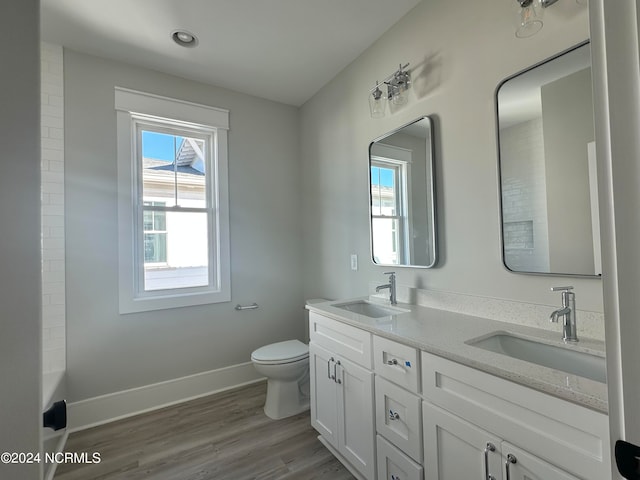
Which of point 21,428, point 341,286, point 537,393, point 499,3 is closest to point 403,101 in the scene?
point 499,3

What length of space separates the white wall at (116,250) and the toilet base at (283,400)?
2.17 feet

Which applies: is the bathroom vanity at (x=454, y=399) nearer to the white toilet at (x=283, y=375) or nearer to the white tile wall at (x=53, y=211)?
the white toilet at (x=283, y=375)

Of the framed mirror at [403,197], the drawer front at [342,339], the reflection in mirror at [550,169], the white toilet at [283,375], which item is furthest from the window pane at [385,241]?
the white toilet at [283,375]

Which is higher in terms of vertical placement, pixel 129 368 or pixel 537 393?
pixel 537 393

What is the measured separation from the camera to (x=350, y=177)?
2.48m

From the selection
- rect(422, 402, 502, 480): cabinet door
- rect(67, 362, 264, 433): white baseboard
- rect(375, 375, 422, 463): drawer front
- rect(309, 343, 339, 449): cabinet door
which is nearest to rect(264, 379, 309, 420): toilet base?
rect(309, 343, 339, 449): cabinet door

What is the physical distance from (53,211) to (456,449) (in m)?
2.79

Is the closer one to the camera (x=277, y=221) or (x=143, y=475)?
(x=143, y=475)

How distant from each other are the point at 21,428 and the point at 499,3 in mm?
2271

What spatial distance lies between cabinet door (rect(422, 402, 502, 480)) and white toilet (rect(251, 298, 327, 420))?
1.22 metres

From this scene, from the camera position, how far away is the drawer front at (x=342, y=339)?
4.98ft

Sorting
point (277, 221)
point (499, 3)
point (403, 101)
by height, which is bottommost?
point (277, 221)

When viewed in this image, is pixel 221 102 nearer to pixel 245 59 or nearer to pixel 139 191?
pixel 245 59

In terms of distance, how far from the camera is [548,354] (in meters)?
1.17
